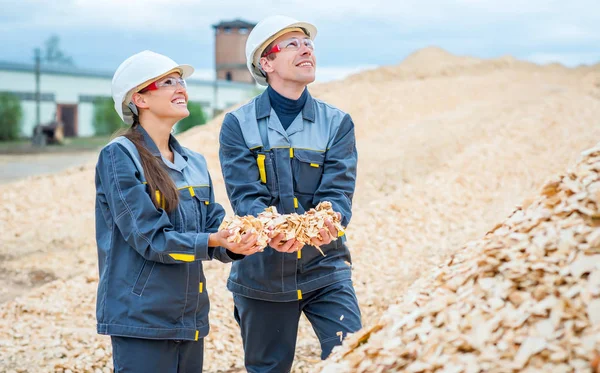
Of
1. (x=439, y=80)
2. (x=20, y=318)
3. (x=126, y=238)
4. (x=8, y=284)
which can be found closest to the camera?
(x=126, y=238)

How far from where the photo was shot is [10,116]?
30.4 metres

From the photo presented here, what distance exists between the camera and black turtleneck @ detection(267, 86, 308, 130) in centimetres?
411

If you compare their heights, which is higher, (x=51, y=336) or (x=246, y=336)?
(x=246, y=336)

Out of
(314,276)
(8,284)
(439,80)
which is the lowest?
(8,284)

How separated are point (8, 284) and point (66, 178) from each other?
496 cm

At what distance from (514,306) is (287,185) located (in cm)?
152

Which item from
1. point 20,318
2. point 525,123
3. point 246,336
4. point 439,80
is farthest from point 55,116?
point 246,336

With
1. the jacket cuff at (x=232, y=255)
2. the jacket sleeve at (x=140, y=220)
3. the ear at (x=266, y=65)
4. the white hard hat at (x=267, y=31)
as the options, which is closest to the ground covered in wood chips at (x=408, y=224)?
the jacket cuff at (x=232, y=255)

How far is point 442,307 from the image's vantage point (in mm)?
2957

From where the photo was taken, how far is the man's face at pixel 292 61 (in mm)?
4055

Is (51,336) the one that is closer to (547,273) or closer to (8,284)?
(8,284)

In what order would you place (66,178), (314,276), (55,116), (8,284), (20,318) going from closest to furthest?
1. (314,276)
2. (20,318)
3. (8,284)
4. (66,178)
5. (55,116)

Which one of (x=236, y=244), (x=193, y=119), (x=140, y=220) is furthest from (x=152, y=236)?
(x=193, y=119)

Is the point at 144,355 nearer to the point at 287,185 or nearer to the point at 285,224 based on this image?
the point at 285,224
